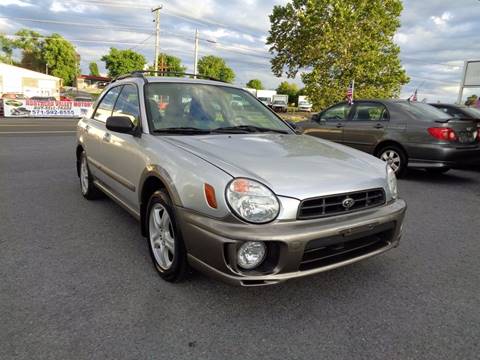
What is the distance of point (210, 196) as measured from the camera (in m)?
2.37

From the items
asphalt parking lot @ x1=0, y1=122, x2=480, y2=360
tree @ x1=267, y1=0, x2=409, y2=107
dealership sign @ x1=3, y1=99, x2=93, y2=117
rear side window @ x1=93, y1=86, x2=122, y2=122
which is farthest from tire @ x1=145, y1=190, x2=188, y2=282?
tree @ x1=267, y1=0, x2=409, y2=107

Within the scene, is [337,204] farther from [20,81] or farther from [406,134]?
[20,81]

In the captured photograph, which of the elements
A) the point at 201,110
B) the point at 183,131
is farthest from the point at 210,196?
the point at 201,110

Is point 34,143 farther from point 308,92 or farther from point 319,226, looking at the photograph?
point 308,92

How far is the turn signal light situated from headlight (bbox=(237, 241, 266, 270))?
0.32 meters

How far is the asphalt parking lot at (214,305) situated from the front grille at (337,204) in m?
0.67

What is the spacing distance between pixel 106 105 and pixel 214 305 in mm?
2996

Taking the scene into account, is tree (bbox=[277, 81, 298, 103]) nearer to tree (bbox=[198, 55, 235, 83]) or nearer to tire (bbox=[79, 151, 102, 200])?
tree (bbox=[198, 55, 235, 83])

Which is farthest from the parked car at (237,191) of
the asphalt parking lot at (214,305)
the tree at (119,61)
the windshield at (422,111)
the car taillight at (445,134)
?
the tree at (119,61)

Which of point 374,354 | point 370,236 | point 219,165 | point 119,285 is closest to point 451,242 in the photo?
point 370,236

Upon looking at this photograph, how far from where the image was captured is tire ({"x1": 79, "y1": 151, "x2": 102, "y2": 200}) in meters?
4.91

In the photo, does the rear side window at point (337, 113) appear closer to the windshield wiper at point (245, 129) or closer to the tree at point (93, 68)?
the windshield wiper at point (245, 129)

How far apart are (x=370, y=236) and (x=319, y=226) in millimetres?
586

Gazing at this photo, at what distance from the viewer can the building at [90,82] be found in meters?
93.4
